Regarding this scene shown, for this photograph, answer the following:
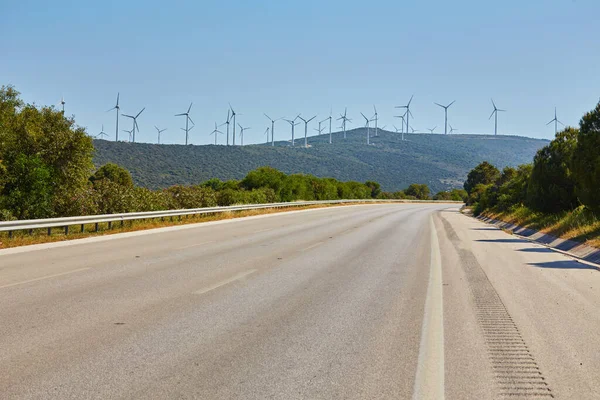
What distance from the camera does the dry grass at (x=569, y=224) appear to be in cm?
1897

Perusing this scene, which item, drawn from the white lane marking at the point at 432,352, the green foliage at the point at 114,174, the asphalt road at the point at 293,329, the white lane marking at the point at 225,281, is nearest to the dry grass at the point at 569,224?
the asphalt road at the point at 293,329

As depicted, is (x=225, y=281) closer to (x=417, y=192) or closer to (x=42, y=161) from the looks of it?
(x=42, y=161)

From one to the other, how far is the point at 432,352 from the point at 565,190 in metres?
23.6

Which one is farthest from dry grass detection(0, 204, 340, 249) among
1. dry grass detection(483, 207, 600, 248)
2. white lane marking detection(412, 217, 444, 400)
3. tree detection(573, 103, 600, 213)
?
tree detection(573, 103, 600, 213)

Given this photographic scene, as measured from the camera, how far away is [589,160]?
19828 mm

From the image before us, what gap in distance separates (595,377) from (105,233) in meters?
19.3

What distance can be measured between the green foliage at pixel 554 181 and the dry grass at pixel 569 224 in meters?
0.65

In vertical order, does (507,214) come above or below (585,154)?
below

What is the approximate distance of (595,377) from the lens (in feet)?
17.3

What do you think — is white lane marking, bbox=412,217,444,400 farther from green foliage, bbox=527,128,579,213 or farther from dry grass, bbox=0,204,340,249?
green foliage, bbox=527,128,579,213

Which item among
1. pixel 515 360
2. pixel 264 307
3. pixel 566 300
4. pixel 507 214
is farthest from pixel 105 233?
pixel 507 214

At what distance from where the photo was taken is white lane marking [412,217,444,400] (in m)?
4.79

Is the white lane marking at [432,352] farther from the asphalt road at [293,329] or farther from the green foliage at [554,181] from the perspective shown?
the green foliage at [554,181]

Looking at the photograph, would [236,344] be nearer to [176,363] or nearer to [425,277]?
[176,363]
